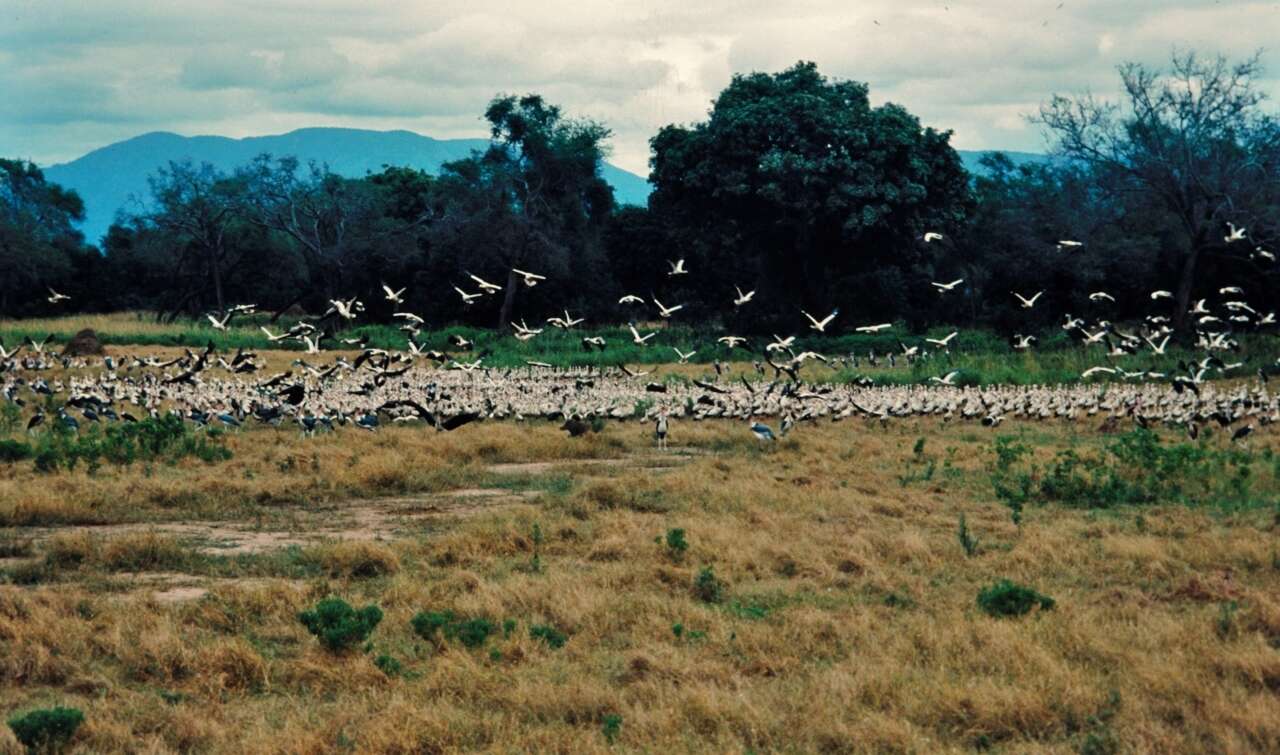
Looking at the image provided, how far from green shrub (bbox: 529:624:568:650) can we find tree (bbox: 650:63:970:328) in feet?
104

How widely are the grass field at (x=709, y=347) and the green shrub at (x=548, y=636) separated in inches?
883

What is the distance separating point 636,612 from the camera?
11062mm

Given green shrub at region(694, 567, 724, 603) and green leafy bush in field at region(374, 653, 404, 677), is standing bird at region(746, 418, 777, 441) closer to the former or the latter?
green shrub at region(694, 567, 724, 603)

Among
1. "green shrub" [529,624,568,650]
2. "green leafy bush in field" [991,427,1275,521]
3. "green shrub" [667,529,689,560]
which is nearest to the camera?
"green shrub" [529,624,568,650]

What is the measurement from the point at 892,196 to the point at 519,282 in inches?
Answer: 642

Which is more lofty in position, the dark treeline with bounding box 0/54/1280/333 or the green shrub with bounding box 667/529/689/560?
the dark treeline with bounding box 0/54/1280/333

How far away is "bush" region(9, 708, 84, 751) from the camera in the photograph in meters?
8.05

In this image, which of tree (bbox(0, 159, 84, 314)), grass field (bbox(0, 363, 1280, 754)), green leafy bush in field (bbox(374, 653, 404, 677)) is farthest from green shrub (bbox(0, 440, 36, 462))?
tree (bbox(0, 159, 84, 314))

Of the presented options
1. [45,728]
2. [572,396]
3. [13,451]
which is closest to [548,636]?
[45,728]

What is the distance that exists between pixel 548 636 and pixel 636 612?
39.9 inches

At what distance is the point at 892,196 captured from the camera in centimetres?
4078

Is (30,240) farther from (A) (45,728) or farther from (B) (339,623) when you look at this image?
(A) (45,728)

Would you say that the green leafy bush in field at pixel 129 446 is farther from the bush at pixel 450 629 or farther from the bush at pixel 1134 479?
the bush at pixel 1134 479

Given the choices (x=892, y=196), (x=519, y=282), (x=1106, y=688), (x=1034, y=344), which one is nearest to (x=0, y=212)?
(x=519, y=282)
